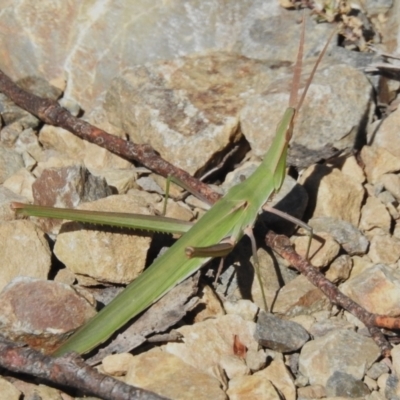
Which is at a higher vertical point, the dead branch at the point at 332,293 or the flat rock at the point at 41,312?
the dead branch at the point at 332,293

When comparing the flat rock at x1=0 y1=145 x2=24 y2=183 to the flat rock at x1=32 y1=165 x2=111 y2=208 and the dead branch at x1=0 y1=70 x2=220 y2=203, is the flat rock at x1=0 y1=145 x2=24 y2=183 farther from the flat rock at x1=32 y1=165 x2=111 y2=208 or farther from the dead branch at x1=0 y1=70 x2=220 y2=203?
the flat rock at x1=32 y1=165 x2=111 y2=208

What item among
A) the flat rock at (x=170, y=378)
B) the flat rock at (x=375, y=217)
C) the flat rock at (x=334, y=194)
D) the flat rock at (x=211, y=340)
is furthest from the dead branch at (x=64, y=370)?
the flat rock at (x=375, y=217)

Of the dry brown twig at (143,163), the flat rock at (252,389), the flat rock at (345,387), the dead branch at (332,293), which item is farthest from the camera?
the dead branch at (332,293)

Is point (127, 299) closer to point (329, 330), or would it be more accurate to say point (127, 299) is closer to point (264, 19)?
point (329, 330)

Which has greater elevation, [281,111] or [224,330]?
[281,111]

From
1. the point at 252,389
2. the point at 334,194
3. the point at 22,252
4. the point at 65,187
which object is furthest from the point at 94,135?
the point at 252,389

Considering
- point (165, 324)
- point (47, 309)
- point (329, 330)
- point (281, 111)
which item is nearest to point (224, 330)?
point (165, 324)

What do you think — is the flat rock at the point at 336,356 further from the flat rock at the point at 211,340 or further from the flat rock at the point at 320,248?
the flat rock at the point at 320,248
